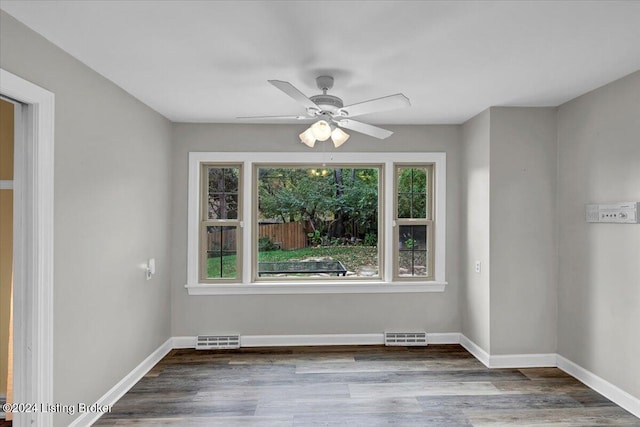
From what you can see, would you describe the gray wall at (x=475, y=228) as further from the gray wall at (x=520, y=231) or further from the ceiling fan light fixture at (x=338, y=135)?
the ceiling fan light fixture at (x=338, y=135)

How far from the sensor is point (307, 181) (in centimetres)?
438

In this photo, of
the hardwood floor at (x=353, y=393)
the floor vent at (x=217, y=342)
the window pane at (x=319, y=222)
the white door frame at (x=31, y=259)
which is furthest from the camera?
the window pane at (x=319, y=222)

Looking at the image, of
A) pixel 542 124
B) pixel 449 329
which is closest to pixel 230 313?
pixel 449 329

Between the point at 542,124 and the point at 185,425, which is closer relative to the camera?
the point at 185,425

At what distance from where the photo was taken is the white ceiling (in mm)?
1884

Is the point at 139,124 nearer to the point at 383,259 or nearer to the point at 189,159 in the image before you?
the point at 189,159

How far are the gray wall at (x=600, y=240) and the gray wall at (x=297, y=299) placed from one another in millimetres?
1063

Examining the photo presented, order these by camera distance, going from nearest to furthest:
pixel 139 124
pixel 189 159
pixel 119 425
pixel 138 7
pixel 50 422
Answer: pixel 138 7 → pixel 50 422 → pixel 119 425 → pixel 139 124 → pixel 189 159

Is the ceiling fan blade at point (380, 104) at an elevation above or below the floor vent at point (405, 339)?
above

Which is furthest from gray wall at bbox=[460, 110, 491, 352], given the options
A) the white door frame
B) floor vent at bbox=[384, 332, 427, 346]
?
the white door frame

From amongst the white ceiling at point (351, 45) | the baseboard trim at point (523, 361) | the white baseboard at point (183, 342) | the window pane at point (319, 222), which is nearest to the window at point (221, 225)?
the window pane at point (319, 222)

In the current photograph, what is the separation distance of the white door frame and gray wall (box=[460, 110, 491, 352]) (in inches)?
136

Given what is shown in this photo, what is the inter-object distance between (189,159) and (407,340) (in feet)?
10.1

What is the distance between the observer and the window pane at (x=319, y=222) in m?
4.36
